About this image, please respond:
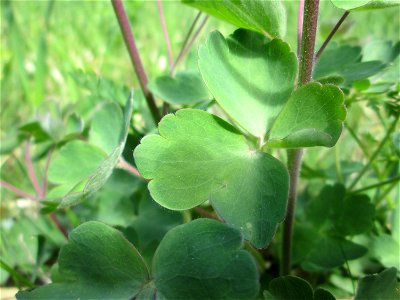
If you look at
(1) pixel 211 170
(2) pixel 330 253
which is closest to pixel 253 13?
(1) pixel 211 170

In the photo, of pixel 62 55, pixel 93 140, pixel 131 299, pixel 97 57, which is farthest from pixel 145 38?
pixel 131 299

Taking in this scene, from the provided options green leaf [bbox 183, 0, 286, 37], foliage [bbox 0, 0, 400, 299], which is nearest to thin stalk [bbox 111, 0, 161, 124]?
foliage [bbox 0, 0, 400, 299]

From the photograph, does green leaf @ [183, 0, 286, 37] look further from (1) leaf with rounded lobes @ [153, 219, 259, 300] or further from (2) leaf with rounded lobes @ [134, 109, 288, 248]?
(1) leaf with rounded lobes @ [153, 219, 259, 300]

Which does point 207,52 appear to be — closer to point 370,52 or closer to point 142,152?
point 142,152

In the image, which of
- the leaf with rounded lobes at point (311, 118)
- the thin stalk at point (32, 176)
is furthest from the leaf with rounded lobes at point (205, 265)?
the thin stalk at point (32, 176)

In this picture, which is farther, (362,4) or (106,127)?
(106,127)

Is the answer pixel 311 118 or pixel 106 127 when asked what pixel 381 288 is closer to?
pixel 311 118

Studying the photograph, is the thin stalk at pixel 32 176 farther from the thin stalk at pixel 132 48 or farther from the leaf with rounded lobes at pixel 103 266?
the leaf with rounded lobes at pixel 103 266
